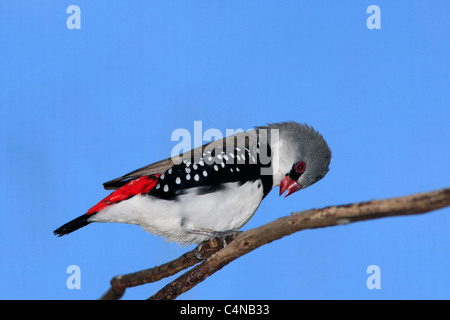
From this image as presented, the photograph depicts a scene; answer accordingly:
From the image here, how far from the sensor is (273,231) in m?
1.99

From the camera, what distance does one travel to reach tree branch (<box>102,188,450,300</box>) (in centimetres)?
161

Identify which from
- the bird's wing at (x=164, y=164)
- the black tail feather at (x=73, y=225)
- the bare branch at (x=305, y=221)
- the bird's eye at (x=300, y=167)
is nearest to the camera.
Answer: the bare branch at (x=305, y=221)

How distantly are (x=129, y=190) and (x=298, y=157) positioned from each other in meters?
0.95

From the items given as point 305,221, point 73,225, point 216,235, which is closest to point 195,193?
point 216,235

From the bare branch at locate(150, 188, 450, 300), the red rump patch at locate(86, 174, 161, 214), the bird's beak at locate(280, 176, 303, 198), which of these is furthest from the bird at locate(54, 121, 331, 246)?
the bare branch at locate(150, 188, 450, 300)

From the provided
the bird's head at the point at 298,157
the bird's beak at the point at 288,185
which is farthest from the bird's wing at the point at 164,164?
the bird's beak at the point at 288,185

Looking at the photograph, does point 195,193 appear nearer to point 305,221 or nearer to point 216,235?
point 216,235

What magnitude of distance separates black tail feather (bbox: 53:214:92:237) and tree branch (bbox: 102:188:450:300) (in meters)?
0.31

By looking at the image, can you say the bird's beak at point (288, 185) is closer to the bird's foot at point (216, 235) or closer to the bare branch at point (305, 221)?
the bird's foot at point (216, 235)

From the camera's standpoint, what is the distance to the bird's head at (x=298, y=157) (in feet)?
9.51

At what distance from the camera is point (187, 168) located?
101 inches

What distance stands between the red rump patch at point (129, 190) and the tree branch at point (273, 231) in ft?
1.16
